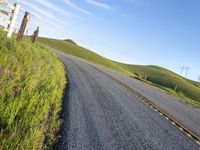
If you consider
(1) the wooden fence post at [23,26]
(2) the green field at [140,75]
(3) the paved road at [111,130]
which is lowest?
(2) the green field at [140,75]

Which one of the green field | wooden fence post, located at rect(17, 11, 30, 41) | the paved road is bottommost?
the green field

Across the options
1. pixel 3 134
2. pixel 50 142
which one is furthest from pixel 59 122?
pixel 3 134

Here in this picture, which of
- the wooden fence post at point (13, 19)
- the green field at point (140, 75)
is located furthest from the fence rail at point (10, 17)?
the green field at point (140, 75)

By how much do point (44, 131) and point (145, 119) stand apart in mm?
4526

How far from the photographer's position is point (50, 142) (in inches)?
211

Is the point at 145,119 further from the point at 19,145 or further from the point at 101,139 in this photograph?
the point at 19,145

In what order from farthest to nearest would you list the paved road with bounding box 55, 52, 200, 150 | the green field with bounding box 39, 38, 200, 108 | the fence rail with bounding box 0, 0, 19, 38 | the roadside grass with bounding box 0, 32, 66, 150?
the green field with bounding box 39, 38, 200, 108
the fence rail with bounding box 0, 0, 19, 38
the paved road with bounding box 55, 52, 200, 150
the roadside grass with bounding box 0, 32, 66, 150

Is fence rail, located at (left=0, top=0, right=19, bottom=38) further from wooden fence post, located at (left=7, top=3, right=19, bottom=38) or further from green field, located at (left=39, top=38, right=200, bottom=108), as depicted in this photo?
green field, located at (left=39, top=38, right=200, bottom=108)

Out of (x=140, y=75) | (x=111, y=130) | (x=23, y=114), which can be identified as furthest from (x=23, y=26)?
(x=140, y=75)

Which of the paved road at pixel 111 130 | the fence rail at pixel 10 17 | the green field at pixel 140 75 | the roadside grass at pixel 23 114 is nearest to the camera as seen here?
the roadside grass at pixel 23 114

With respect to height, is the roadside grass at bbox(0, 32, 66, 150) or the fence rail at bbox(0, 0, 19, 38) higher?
the fence rail at bbox(0, 0, 19, 38)

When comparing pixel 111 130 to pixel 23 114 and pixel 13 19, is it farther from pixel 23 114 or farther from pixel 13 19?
pixel 13 19

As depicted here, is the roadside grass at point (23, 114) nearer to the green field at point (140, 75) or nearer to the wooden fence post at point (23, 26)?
the wooden fence post at point (23, 26)

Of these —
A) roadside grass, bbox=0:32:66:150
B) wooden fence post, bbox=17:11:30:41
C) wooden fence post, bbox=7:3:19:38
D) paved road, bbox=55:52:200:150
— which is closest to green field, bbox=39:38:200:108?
wooden fence post, bbox=17:11:30:41
